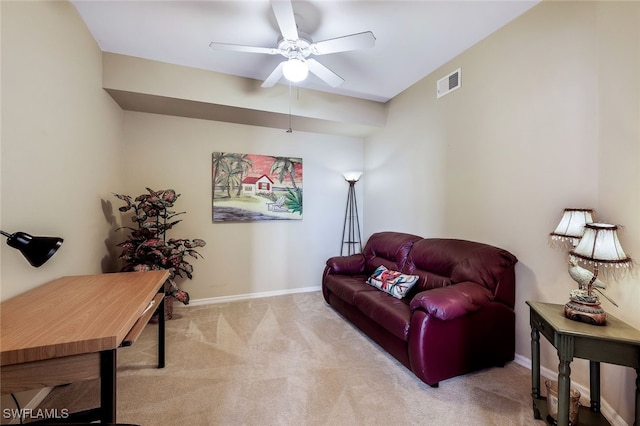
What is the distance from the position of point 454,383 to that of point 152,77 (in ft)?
12.6

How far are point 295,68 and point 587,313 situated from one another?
94.3 inches

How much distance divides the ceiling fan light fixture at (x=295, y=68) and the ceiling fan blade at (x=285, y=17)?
159 millimetres

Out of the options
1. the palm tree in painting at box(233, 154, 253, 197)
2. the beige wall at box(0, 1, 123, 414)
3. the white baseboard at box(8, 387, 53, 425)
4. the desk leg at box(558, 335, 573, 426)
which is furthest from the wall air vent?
the white baseboard at box(8, 387, 53, 425)

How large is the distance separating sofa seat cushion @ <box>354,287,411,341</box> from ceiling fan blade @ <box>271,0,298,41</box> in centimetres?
220

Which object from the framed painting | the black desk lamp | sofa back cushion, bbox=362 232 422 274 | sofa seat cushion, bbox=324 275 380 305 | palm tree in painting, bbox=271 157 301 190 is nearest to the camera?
the black desk lamp

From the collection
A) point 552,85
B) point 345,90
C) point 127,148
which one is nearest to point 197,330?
point 127,148

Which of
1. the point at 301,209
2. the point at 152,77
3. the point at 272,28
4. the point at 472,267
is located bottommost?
the point at 472,267

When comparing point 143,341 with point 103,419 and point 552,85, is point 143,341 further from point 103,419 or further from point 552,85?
point 552,85

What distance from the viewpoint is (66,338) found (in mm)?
898

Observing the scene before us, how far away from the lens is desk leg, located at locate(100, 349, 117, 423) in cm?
92

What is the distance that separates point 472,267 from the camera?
2.12 m

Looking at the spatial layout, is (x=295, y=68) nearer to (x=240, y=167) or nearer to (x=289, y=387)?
(x=240, y=167)

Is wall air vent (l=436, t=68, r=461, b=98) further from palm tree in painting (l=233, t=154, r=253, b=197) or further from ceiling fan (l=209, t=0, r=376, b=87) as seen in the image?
palm tree in painting (l=233, t=154, r=253, b=197)

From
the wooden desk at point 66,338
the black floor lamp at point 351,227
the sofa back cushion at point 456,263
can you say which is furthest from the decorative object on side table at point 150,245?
the sofa back cushion at point 456,263
